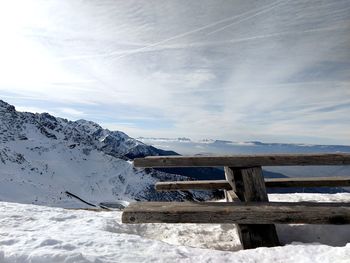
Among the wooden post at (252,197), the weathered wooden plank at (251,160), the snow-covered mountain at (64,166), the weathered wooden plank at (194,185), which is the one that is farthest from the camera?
the snow-covered mountain at (64,166)

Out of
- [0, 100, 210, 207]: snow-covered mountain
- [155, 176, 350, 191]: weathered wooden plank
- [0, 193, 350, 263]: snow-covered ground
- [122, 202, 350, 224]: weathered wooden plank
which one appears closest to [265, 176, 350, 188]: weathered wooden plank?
[155, 176, 350, 191]: weathered wooden plank

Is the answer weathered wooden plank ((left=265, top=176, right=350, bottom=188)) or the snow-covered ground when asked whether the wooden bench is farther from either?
weathered wooden plank ((left=265, top=176, right=350, bottom=188))

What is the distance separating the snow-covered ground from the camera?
3.54 meters

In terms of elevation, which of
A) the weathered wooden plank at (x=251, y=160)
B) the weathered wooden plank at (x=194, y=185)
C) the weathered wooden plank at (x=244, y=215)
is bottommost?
the weathered wooden plank at (x=244, y=215)

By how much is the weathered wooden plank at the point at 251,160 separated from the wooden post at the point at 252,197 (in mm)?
181

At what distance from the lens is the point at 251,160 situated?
15.6 ft

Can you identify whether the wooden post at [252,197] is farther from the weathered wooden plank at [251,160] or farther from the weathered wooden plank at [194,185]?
the weathered wooden plank at [194,185]

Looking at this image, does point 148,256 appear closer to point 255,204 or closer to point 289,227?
point 255,204

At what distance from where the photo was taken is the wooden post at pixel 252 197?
4301 millimetres

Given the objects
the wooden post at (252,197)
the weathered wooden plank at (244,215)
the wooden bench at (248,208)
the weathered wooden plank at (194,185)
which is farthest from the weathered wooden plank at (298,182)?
the weathered wooden plank at (244,215)

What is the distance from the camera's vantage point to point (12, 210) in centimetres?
557

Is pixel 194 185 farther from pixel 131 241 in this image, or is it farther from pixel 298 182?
pixel 131 241

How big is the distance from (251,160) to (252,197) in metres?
0.52

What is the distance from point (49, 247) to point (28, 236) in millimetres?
580
